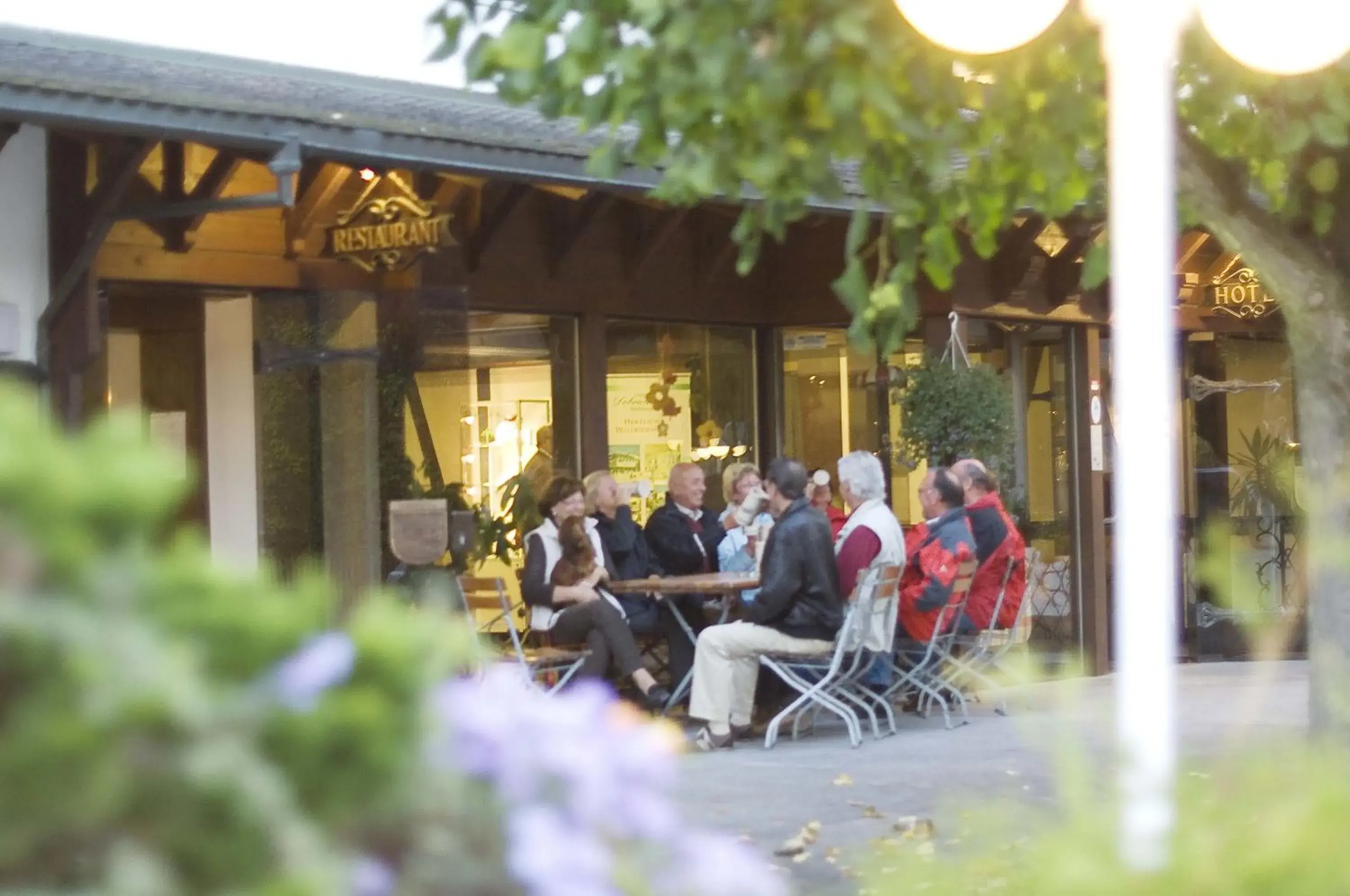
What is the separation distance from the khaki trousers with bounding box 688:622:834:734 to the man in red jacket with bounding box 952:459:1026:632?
1.15 metres

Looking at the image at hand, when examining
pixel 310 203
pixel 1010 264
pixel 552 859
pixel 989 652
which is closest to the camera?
pixel 552 859

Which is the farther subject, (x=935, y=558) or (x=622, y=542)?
(x=622, y=542)

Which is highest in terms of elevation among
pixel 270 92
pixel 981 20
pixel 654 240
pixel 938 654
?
pixel 270 92

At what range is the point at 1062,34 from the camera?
5.07 metres

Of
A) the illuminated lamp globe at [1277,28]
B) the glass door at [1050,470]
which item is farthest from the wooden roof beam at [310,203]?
the illuminated lamp globe at [1277,28]

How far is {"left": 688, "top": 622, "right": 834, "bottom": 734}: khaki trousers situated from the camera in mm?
8820

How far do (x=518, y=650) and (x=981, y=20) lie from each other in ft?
17.7

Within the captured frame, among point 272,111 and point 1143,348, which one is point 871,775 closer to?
point 272,111

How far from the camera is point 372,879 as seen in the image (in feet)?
4.22

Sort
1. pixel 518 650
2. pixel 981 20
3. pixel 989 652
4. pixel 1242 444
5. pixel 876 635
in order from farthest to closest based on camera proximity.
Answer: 1. pixel 1242 444
2. pixel 989 652
3. pixel 876 635
4. pixel 518 650
5. pixel 981 20

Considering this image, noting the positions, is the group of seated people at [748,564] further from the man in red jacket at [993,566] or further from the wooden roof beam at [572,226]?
the wooden roof beam at [572,226]

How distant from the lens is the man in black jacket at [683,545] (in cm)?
1017

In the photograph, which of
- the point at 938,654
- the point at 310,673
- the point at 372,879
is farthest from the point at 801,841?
the point at 310,673

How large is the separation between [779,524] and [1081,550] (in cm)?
482
